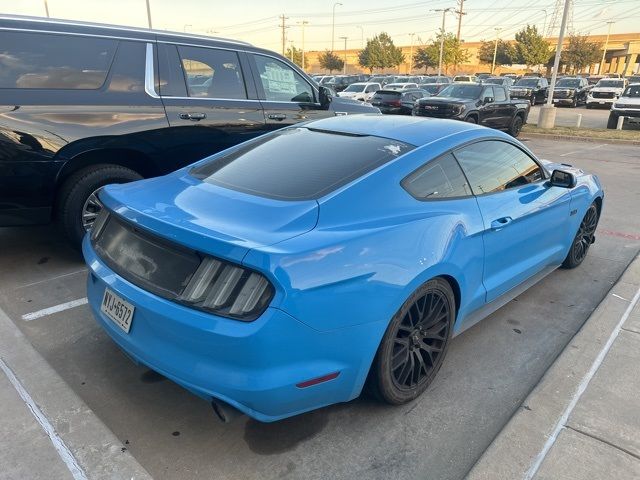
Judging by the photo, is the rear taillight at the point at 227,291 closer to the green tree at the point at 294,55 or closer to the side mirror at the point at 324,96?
the side mirror at the point at 324,96

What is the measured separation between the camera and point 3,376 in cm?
279

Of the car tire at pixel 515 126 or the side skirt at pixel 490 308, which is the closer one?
the side skirt at pixel 490 308

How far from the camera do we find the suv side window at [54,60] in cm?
396

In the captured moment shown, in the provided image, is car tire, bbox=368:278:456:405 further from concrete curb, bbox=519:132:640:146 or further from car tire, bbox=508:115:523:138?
car tire, bbox=508:115:523:138

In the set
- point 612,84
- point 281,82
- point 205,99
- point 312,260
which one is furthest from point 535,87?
point 312,260

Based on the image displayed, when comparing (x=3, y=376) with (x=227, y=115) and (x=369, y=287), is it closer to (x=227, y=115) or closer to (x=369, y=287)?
(x=369, y=287)

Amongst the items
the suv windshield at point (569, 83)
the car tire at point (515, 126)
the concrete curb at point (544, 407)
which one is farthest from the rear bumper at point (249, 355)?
the suv windshield at point (569, 83)

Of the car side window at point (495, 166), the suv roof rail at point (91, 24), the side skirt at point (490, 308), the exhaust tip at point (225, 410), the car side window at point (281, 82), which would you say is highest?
the suv roof rail at point (91, 24)

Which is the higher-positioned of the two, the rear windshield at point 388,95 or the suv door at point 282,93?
the suv door at point 282,93

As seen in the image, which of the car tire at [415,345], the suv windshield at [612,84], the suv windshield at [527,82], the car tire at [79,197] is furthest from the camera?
the suv windshield at [527,82]

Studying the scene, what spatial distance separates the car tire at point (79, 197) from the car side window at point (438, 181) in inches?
117

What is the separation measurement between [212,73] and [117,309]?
3552 millimetres

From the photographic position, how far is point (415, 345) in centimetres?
269

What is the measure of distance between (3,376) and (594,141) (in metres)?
16.5
